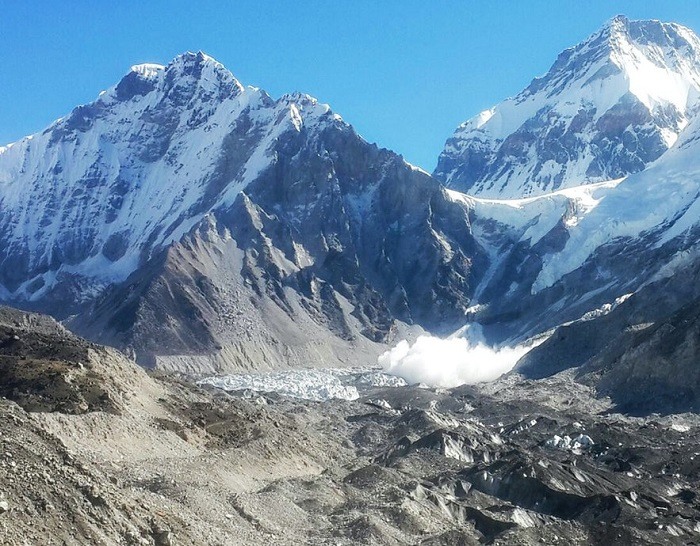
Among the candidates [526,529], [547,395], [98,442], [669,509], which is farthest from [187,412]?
[547,395]

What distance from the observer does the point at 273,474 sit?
84.4 m

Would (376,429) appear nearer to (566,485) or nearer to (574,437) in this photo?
(574,437)

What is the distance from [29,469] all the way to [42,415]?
26195mm

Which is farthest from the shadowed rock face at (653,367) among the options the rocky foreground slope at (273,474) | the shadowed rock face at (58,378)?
the shadowed rock face at (58,378)

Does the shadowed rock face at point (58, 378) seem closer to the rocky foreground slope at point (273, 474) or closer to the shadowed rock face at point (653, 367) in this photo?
the rocky foreground slope at point (273, 474)

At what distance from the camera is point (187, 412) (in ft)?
302

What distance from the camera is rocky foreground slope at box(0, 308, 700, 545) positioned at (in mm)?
45438

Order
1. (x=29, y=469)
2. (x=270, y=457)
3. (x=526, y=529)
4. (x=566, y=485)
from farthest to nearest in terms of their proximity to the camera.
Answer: (x=566, y=485)
(x=270, y=457)
(x=526, y=529)
(x=29, y=469)

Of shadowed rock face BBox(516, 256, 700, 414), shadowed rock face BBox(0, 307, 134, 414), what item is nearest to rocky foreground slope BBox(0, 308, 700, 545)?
shadowed rock face BBox(0, 307, 134, 414)

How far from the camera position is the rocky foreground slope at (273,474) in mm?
45438

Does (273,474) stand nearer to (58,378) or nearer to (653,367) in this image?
(58,378)

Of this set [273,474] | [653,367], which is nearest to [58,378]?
[273,474]

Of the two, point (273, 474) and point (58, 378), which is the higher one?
point (58, 378)

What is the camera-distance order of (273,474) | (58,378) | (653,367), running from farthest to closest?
1. (653,367)
2. (273,474)
3. (58,378)
